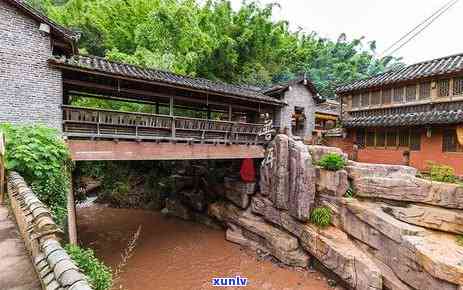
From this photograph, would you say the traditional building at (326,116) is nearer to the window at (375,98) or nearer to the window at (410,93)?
the window at (375,98)

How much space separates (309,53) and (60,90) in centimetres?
2882

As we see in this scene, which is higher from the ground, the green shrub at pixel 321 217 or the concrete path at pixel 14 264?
the concrete path at pixel 14 264

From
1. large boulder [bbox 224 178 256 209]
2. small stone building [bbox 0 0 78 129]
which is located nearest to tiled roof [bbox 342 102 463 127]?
large boulder [bbox 224 178 256 209]

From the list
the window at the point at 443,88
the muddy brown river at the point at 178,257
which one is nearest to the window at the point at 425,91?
the window at the point at 443,88

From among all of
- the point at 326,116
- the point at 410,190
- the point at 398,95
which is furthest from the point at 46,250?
the point at 326,116

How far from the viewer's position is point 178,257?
12.1m

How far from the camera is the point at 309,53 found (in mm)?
31312

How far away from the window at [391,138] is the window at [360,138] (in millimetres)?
1520

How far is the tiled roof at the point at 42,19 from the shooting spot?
8094 mm

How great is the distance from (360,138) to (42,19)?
1728 centimetres

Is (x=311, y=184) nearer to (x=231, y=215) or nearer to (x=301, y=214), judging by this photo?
(x=301, y=214)

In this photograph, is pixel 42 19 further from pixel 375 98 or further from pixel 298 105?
pixel 375 98

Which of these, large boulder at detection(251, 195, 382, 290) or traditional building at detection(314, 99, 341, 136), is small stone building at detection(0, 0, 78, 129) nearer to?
large boulder at detection(251, 195, 382, 290)

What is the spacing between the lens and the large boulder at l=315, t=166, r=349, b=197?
456 inches
